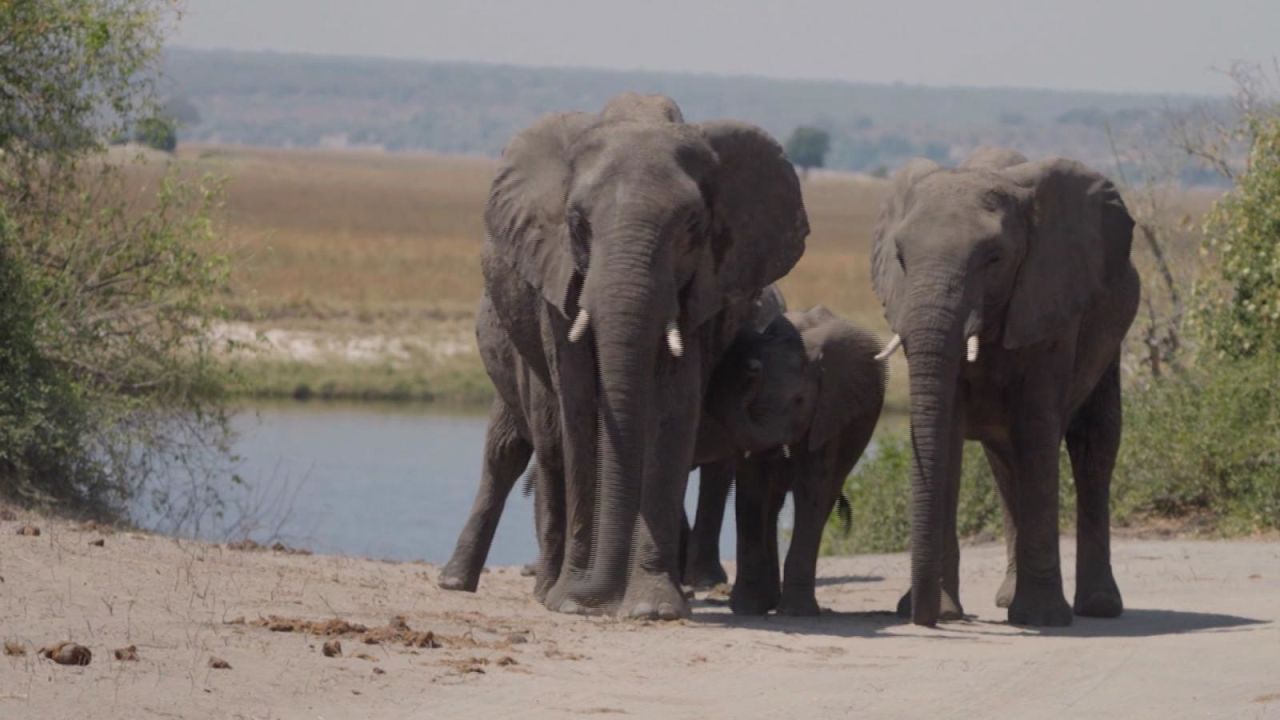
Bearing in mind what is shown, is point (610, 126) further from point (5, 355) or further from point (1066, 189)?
point (5, 355)

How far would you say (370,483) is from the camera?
28.0m

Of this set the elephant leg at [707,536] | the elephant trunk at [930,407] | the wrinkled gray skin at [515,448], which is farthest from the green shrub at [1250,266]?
the elephant trunk at [930,407]

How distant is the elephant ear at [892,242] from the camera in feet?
37.8

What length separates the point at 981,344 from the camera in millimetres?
11828

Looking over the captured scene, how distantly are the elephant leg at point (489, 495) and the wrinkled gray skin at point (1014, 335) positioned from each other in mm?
2640

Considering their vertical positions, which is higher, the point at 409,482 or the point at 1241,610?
the point at 1241,610

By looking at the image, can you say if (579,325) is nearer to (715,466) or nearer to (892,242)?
(892,242)

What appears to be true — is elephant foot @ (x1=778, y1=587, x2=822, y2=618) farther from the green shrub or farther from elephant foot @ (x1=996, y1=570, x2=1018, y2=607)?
the green shrub

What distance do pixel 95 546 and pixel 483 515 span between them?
2621mm

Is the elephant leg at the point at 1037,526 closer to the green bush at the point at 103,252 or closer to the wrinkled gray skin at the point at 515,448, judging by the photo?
the wrinkled gray skin at the point at 515,448

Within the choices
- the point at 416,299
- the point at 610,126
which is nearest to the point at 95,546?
the point at 610,126

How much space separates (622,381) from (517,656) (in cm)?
185

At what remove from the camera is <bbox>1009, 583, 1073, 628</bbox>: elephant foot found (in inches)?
471

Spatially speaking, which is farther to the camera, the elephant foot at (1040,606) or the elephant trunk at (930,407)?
the elephant foot at (1040,606)
